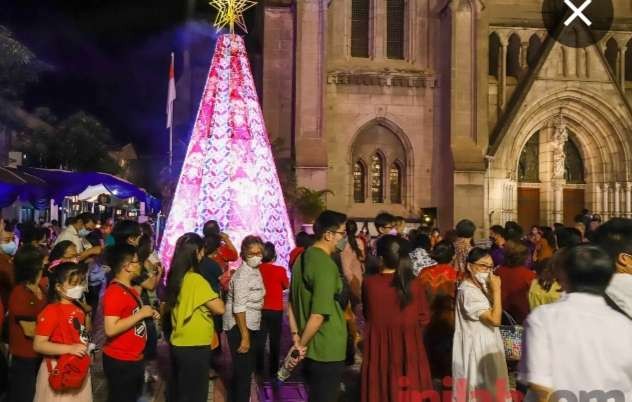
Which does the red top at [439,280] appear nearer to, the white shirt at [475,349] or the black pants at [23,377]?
the white shirt at [475,349]

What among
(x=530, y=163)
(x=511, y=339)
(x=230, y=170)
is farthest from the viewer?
(x=530, y=163)

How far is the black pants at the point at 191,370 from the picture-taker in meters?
5.79

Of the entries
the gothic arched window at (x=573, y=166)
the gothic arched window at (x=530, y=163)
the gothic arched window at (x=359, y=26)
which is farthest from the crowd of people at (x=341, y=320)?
the gothic arched window at (x=573, y=166)

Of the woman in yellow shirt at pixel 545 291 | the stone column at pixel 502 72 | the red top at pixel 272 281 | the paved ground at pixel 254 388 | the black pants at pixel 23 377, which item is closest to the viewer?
the black pants at pixel 23 377

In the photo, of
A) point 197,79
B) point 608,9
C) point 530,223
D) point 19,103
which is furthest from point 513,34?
point 19,103

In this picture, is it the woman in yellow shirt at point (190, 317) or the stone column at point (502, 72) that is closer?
the woman in yellow shirt at point (190, 317)

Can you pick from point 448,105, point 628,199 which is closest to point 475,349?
point 448,105

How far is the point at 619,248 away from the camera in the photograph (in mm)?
4723

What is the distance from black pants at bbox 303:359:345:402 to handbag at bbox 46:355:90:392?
71.7 inches

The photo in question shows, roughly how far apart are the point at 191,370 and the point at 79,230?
6.47 metres

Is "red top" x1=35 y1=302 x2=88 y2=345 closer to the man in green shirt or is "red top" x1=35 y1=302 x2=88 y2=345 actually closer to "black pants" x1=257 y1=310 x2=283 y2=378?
the man in green shirt

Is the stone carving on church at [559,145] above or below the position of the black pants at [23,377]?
above

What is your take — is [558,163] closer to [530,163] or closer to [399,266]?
[530,163]

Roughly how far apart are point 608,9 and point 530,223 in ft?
30.5
